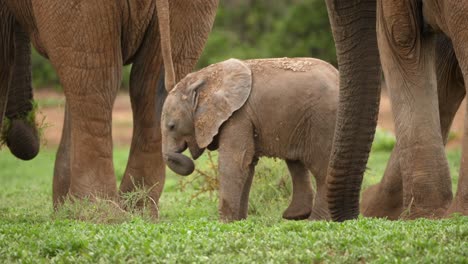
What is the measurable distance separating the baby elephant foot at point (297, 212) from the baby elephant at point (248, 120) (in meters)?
0.25

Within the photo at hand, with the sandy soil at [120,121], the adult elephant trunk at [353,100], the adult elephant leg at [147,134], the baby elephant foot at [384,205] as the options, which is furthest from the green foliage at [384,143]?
the adult elephant trunk at [353,100]

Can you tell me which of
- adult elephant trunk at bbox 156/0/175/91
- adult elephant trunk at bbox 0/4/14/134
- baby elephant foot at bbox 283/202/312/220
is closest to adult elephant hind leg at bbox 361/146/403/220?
baby elephant foot at bbox 283/202/312/220

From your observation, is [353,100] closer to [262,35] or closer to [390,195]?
[390,195]

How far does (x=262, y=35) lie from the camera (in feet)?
85.4

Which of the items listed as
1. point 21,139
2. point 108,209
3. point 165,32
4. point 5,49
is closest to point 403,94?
point 165,32

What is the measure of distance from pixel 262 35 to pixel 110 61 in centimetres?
1845

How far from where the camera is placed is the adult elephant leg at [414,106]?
6.15 meters

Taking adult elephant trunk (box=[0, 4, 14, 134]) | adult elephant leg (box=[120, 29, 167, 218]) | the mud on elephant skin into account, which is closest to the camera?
the mud on elephant skin

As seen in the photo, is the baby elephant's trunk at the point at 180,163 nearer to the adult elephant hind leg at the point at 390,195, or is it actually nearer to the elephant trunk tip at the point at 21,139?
the adult elephant hind leg at the point at 390,195

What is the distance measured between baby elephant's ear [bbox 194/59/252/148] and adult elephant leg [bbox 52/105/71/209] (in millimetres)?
1388

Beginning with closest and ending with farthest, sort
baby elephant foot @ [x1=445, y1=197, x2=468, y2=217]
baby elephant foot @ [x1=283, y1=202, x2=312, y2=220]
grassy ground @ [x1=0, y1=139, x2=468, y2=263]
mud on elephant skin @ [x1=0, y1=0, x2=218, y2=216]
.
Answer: grassy ground @ [x1=0, y1=139, x2=468, y2=263], baby elephant foot @ [x1=445, y1=197, x2=468, y2=217], mud on elephant skin @ [x1=0, y1=0, x2=218, y2=216], baby elephant foot @ [x1=283, y1=202, x2=312, y2=220]

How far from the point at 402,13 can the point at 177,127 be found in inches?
88.4

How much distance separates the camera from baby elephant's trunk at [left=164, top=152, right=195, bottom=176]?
794 cm

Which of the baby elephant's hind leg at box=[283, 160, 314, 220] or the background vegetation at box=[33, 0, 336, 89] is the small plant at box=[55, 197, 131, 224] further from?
the background vegetation at box=[33, 0, 336, 89]
